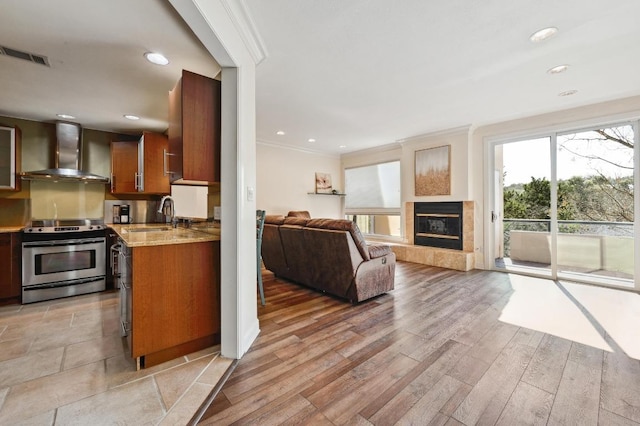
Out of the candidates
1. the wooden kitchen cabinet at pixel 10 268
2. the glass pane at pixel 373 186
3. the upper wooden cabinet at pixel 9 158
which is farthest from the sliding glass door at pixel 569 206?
the upper wooden cabinet at pixel 9 158

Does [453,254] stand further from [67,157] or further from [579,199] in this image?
[67,157]

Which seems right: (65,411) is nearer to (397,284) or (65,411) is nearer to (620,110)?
(397,284)

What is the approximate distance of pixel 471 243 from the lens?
495 centimetres

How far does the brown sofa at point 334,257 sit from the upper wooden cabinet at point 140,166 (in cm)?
191

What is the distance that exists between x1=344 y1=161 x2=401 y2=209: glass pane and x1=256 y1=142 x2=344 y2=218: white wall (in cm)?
32

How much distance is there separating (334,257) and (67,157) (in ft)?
13.2

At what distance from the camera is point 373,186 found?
6938mm

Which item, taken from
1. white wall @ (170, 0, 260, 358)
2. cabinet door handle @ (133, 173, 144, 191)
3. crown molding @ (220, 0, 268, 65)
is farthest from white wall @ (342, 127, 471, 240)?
cabinet door handle @ (133, 173, 144, 191)

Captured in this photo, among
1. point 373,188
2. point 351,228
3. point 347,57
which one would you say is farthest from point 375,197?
point 347,57

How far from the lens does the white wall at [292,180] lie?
5.98m

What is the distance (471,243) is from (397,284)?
1.99 metres

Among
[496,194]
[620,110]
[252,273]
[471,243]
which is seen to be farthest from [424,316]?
[620,110]

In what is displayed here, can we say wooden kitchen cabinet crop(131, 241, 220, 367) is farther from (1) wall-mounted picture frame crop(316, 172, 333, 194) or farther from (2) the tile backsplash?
(1) wall-mounted picture frame crop(316, 172, 333, 194)

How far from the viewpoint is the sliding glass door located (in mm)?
3781
